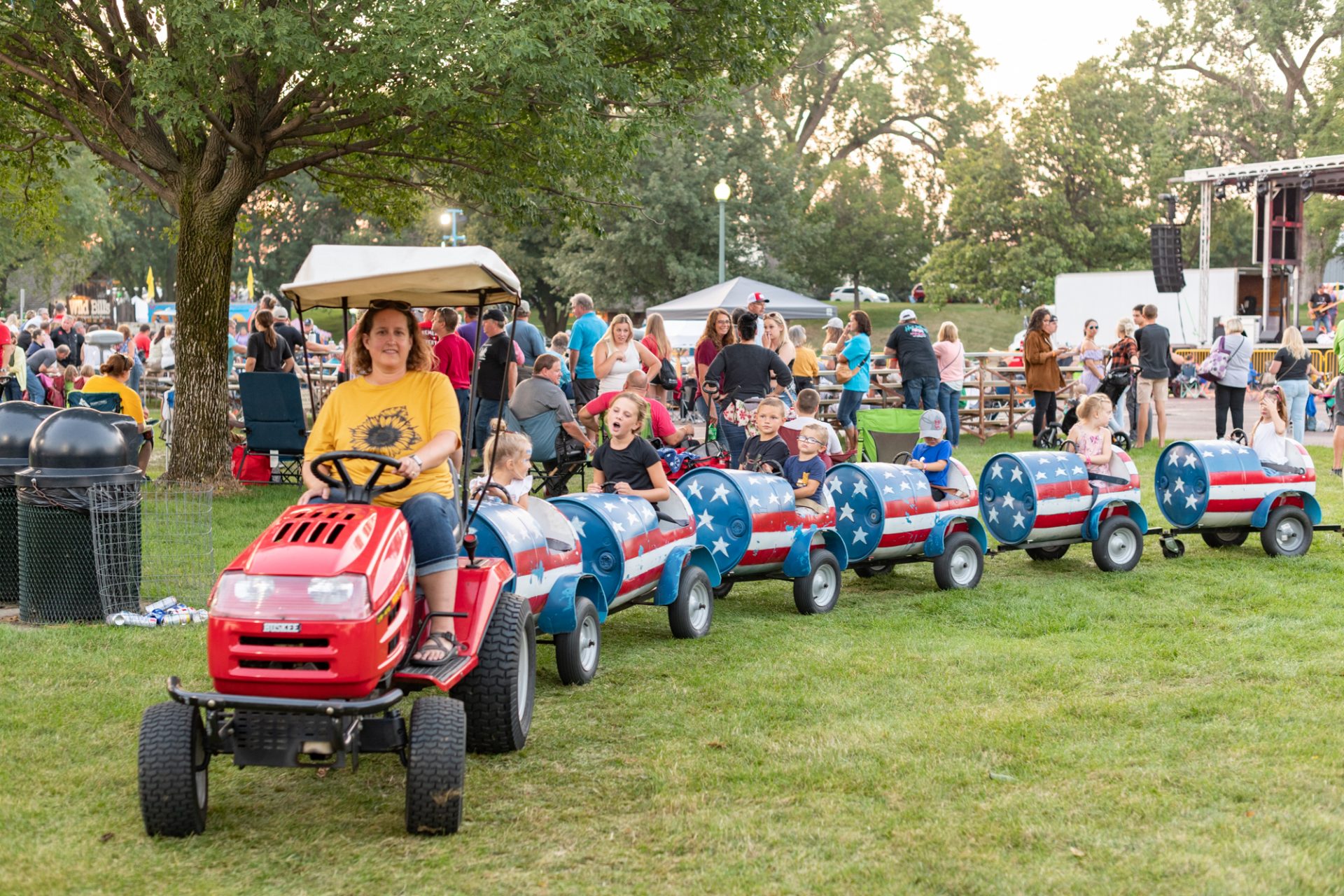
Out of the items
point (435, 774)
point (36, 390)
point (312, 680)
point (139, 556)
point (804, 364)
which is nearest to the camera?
point (312, 680)

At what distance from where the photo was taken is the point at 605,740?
6.01 metres

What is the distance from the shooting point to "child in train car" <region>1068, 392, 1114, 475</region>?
10477mm

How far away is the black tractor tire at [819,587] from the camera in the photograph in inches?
348

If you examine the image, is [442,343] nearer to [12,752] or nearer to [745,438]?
[745,438]

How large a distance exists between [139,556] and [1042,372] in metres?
12.6

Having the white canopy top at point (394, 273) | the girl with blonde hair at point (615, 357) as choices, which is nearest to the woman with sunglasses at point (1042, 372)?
the girl with blonde hair at point (615, 357)

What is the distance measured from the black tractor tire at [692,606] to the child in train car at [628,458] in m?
0.50

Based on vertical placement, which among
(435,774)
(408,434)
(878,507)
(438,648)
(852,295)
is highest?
(852,295)

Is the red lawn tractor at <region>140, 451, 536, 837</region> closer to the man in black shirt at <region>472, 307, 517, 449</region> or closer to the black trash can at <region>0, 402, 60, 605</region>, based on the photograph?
the black trash can at <region>0, 402, 60, 605</region>

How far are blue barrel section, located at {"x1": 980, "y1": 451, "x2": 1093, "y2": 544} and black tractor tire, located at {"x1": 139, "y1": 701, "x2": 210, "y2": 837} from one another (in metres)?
6.69

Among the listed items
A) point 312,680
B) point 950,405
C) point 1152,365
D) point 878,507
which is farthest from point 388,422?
point 1152,365

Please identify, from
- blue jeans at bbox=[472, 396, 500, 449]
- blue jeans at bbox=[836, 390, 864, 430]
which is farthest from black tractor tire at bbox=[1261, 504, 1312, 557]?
blue jeans at bbox=[472, 396, 500, 449]

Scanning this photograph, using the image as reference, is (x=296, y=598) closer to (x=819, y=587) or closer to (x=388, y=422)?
(x=388, y=422)

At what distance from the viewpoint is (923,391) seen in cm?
1658
